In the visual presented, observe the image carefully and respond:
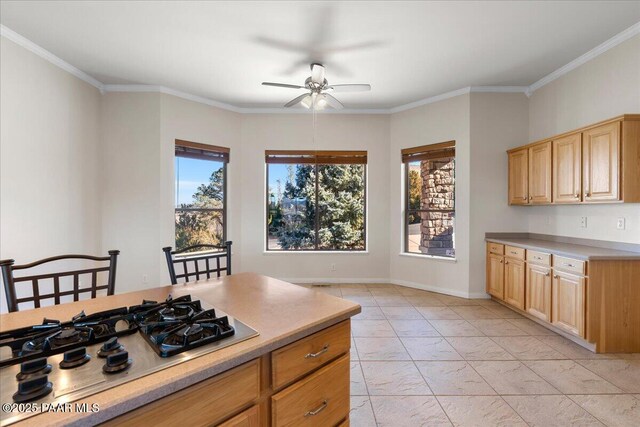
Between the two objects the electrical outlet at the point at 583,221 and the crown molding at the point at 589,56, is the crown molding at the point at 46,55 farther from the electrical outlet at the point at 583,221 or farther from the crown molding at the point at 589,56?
the electrical outlet at the point at 583,221

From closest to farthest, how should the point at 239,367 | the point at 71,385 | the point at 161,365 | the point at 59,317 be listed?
the point at 71,385 < the point at 161,365 < the point at 239,367 < the point at 59,317

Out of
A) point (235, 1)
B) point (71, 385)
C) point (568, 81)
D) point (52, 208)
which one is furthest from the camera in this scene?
point (568, 81)

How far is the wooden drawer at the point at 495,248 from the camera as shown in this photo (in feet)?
12.6

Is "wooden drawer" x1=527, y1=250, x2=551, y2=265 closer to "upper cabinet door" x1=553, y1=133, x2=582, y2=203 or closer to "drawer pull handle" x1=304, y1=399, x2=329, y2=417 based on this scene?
"upper cabinet door" x1=553, y1=133, x2=582, y2=203

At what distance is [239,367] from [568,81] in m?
4.70

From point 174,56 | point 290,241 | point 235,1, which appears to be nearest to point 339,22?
point 235,1

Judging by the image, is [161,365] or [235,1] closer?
[161,365]

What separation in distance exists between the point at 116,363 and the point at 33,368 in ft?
0.65

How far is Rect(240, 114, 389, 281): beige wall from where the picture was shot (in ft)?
16.4

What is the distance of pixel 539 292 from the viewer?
126 inches

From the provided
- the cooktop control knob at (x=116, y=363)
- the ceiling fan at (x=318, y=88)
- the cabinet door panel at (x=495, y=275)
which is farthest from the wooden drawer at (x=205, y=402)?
the cabinet door panel at (x=495, y=275)

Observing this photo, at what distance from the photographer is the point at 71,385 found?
73 cm

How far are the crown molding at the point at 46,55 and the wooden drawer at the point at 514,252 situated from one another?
582cm

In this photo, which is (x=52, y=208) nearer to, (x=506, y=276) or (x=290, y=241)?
(x=290, y=241)
